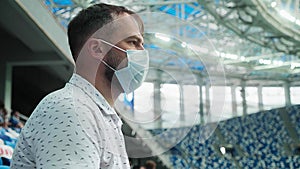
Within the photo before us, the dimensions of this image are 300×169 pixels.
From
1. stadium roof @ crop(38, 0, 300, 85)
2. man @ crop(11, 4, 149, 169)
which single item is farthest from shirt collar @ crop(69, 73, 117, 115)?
stadium roof @ crop(38, 0, 300, 85)

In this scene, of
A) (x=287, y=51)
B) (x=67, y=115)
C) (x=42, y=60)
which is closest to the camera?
(x=67, y=115)

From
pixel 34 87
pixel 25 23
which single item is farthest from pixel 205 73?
pixel 34 87

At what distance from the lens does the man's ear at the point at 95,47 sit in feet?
2.94

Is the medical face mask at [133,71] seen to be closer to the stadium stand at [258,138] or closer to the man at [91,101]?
the man at [91,101]

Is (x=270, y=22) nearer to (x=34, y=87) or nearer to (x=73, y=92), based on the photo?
(x=34, y=87)

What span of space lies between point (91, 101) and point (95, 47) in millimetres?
98

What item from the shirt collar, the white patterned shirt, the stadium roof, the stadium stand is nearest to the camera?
the white patterned shirt

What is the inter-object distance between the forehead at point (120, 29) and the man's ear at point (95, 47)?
0.01 m

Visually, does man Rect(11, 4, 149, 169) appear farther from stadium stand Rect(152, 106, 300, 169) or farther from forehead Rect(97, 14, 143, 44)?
stadium stand Rect(152, 106, 300, 169)

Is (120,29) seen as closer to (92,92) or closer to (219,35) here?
(92,92)

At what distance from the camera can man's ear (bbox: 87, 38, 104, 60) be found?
0.90 m

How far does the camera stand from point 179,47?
0.99 metres

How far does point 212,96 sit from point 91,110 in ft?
0.84

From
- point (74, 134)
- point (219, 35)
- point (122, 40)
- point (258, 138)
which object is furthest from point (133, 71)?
point (219, 35)
